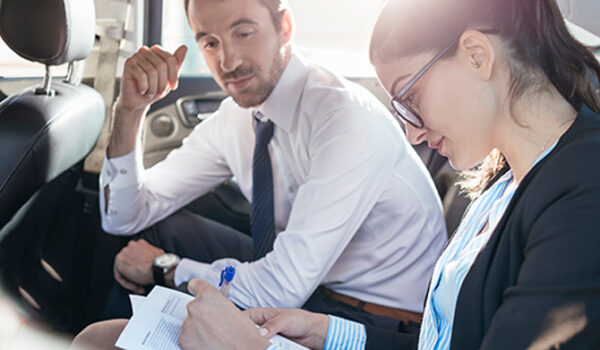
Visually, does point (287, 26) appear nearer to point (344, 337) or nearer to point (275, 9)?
point (275, 9)

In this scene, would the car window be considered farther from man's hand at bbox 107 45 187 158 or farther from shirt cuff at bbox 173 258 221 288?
shirt cuff at bbox 173 258 221 288

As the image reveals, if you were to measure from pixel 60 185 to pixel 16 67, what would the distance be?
409mm

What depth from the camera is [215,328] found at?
1019 mm

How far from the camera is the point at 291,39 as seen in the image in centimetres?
165

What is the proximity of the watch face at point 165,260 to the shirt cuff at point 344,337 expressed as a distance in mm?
638

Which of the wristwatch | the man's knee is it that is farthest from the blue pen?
the wristwatch

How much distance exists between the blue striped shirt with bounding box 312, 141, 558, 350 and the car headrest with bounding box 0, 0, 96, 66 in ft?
3.45

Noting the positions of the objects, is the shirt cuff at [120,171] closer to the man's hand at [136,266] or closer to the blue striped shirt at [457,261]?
the man's hand at [136,266]

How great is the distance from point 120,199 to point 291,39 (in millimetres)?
743

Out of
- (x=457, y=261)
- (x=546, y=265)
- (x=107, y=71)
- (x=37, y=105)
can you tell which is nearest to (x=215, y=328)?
(x=457, y=261)

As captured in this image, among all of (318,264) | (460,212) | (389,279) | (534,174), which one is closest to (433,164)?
(460,212)

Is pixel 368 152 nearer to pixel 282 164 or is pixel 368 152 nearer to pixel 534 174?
pixel 282 164

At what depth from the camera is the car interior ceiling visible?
1.36 meters

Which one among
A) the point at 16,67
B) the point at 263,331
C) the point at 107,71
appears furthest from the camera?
the point at 107,71
